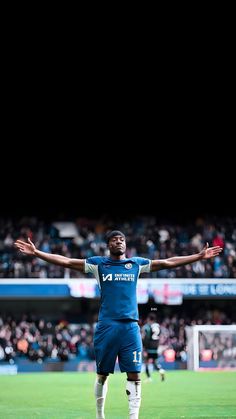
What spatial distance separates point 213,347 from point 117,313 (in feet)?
73.8

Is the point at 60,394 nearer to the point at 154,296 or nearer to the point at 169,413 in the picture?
the point at 169,413

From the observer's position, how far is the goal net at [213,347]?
103 ft

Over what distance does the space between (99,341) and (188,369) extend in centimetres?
2375

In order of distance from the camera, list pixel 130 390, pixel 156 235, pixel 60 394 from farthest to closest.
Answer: pixel 156 235
pixel 60 394
pixel 130 390

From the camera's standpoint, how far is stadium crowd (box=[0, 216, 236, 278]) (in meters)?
37.9

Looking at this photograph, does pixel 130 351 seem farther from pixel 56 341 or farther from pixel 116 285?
pixel 56 341

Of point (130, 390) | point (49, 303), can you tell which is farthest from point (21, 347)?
point (130, 390)

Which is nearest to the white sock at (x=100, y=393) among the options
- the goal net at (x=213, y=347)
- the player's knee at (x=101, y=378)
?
the player's knee at (x=101, y=378)

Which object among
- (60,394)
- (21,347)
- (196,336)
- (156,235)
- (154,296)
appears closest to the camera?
(60,394)

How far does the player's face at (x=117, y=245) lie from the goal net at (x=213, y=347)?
22461 mm

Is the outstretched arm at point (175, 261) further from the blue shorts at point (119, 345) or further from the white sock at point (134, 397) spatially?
the white sock at point (134, 397)

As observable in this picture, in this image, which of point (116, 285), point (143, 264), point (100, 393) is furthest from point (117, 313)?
point (100, 393)

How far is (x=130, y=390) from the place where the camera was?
31.8 ft

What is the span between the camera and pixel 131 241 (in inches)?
1570
